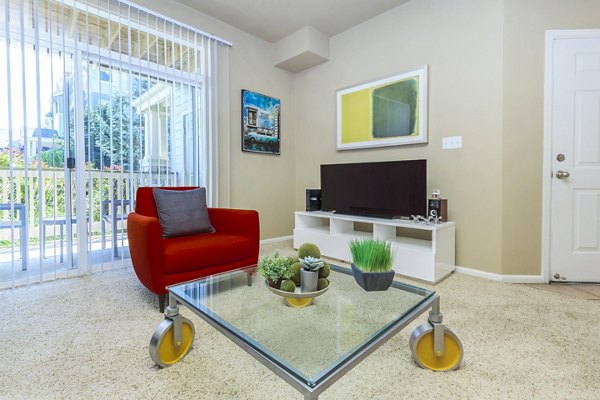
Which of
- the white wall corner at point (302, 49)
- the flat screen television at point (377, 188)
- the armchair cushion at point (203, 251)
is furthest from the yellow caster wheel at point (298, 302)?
the white wall corner at point (302, 49)

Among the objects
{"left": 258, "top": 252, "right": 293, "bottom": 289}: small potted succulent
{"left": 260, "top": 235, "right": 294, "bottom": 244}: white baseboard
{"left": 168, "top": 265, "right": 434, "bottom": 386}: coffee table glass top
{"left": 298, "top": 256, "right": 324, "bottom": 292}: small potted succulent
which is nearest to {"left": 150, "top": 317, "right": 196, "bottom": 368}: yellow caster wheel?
{"left": 168, "top": 265, "right": 434, "bottom": 386}: coffee table glass top

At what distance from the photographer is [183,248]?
191 cm

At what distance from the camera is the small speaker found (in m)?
2.63

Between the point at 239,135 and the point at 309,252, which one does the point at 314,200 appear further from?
the point at 309,252

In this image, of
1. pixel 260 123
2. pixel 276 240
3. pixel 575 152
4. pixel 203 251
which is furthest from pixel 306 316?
pixel 260 123

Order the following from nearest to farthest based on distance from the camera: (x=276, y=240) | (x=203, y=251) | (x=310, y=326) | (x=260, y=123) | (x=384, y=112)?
(x=310, y=326) → (x=203, y=251) → (x=384, y=112) → (x=260, y=123) → (x=276, y=240)

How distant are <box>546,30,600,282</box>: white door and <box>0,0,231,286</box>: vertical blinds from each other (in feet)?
10.8

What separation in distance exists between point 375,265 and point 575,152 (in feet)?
7.37

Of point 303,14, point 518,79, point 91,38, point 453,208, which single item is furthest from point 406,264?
point 91,38

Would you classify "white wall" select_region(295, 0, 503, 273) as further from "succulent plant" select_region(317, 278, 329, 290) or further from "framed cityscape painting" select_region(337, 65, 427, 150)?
"succulent plant" select_region(317, 278, 329, 290)

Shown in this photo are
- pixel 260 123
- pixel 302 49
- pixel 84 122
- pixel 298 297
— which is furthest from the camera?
pixel 260 123

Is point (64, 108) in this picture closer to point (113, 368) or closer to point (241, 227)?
point (241, 227)

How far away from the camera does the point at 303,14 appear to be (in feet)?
10.7

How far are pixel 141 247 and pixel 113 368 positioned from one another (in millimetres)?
694
